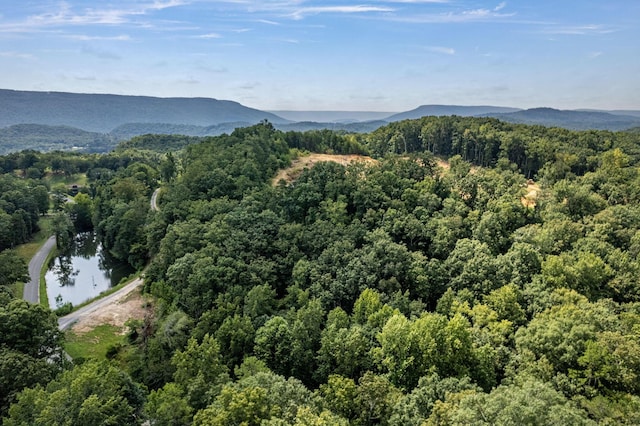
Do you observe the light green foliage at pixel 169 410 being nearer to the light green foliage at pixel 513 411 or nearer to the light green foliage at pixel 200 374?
the light green foliage at pixel 200 374

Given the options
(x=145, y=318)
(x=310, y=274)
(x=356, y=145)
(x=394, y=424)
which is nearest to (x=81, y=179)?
(x=356, y=145)

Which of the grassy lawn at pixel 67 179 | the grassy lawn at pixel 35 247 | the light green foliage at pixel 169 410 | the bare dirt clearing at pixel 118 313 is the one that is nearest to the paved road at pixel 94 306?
the bare dirt clearing at pixel 118 313

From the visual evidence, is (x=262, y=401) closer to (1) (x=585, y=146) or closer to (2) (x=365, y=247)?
(2) (x=365, y=247)

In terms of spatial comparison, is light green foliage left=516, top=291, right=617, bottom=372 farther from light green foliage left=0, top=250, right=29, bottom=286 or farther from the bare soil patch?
light green foliage left=0, top=250, right=29, bottom=286

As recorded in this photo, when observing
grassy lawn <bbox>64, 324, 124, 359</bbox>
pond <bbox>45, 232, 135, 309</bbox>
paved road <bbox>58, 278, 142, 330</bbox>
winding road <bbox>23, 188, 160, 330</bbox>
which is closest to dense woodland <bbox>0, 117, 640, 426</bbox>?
grassy lawn <bbox>64, 324, 124, 359</bbox>

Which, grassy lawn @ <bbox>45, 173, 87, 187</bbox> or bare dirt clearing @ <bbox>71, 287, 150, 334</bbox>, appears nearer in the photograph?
bare dirt clearing @ <bbox>71, 287, 150, 334</bbox>
